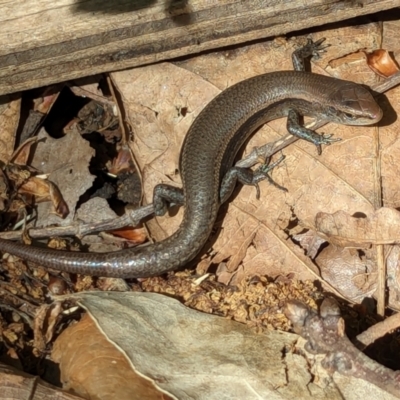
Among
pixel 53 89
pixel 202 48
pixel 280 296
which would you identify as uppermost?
pixel 202 48

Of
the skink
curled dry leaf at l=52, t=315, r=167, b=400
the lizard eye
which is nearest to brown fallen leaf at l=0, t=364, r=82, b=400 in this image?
curled dry leaf at l=52, t=315, r=167, b=400

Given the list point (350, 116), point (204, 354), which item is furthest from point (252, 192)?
point (204, 354)

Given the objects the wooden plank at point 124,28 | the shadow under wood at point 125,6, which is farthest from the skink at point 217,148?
the shadow under wood at point 125,6

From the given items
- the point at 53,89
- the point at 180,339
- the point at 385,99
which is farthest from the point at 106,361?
the point at 385,99

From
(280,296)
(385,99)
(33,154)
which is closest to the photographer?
(280,296)

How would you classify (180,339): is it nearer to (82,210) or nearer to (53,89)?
(82,210)

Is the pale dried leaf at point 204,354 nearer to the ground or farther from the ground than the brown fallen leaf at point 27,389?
farther from the ground

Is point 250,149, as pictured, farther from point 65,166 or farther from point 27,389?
point 27,389

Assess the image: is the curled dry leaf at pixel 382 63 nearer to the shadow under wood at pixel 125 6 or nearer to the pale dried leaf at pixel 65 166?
the shadow under wood at pixel 125 6
